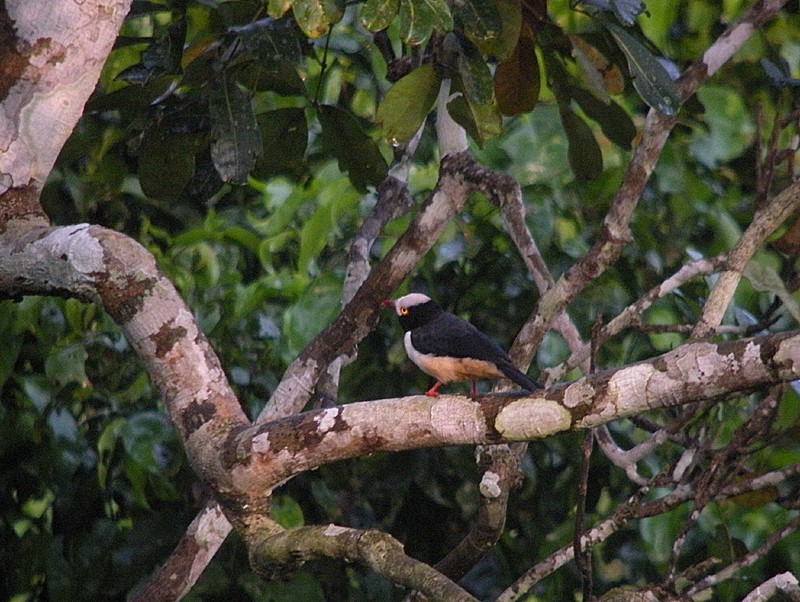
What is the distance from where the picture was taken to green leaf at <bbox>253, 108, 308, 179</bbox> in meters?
3.34

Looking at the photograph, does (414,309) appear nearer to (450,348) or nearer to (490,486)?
(450,348)

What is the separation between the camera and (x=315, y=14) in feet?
7.87

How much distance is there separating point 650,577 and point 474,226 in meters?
1.25

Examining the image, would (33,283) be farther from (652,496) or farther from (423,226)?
(652,496)

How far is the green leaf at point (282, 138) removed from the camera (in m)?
3.34

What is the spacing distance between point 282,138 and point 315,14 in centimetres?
100

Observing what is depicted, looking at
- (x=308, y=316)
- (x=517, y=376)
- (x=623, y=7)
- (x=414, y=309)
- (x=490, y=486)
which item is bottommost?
(x=308, y=316)

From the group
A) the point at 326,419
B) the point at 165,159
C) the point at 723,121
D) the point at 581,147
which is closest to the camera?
the point at 326,419

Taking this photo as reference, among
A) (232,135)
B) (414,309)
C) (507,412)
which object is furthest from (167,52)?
(507,412)

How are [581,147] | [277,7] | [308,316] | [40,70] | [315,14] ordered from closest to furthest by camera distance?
[277,7] < [315,14] < [40,70] < [581,147] < [308,316]

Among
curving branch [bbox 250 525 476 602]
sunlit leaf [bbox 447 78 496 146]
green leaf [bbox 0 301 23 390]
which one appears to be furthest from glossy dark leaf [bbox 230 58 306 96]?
curving branch [bbox 250 525 476 602]

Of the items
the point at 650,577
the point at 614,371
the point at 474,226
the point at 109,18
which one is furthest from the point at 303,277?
the point at 614,371

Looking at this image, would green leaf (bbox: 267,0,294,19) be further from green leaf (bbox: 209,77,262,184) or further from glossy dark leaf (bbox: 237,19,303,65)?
green leaf (bbox: 209,77,262,184)

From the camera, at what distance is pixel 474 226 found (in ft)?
11.8
